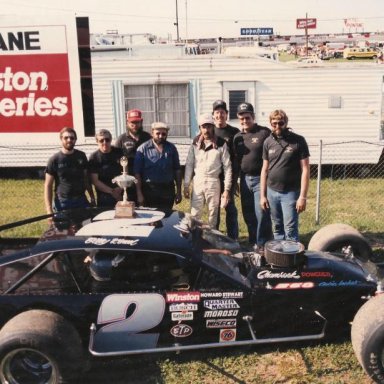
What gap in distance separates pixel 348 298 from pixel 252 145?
2.46 meters

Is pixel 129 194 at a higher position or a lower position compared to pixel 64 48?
lower

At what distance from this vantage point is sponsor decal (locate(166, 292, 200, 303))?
377 centimetres

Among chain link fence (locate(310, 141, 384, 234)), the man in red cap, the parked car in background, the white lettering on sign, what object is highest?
the parked car in background

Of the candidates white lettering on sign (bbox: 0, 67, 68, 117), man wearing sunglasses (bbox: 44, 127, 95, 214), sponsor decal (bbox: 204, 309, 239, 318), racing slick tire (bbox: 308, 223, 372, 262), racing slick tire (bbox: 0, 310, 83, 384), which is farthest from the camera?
white lettering on sign (bbox: 0, 67, 68, 117)

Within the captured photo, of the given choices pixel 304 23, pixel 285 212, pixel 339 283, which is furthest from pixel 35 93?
pixel 304 23

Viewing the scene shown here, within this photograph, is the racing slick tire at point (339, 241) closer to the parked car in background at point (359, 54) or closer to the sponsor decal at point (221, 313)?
the sponsor decal at point (221, 313)

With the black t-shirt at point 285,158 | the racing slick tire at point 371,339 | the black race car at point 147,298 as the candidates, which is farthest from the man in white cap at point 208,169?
the racing slick tire at point 371,339

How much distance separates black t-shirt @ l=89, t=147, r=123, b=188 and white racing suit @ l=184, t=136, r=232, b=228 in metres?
0.91

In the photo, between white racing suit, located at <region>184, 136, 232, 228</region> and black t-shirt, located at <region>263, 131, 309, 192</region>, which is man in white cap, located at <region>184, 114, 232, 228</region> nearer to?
white racing suit, located at <region>184, 136, 232, 228</region>

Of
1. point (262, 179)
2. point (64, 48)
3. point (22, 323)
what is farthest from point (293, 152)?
point (64, 48)

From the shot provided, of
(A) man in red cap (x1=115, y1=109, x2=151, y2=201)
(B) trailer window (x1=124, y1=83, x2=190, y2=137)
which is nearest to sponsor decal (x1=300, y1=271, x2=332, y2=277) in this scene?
(A) man in red cap (x1=115, y1=109, x2=151, y2=201)

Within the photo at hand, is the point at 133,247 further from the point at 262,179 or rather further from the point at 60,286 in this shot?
the point at 262,179

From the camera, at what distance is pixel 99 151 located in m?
5.64

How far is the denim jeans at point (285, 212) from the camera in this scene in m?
5.68
